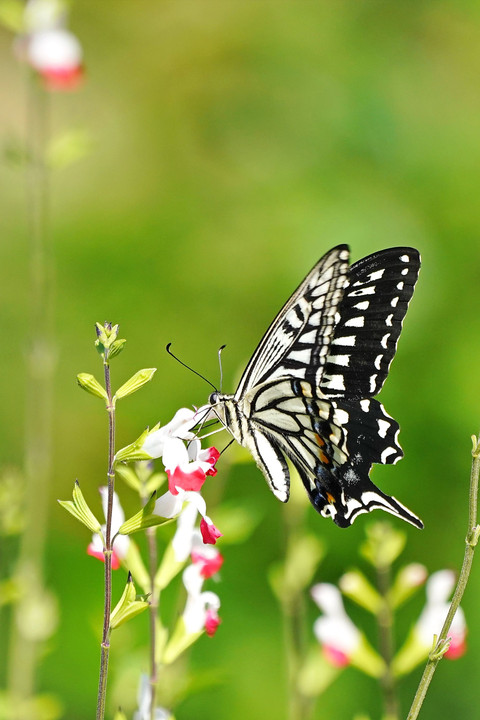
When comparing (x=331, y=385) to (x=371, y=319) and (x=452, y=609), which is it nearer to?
(x=371, y=319)

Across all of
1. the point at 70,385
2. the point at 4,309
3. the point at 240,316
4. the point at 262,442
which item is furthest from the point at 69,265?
the point at 262,442

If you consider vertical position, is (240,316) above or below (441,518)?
above

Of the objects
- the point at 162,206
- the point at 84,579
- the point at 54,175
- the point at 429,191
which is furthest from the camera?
the point at 54,175

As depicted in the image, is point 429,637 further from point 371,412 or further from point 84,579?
point 84,579

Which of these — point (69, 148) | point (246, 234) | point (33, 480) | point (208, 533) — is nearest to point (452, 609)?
point (208, 533)

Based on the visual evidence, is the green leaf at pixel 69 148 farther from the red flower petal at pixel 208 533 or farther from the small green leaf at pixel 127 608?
the small green leaf at pixel 127 608
